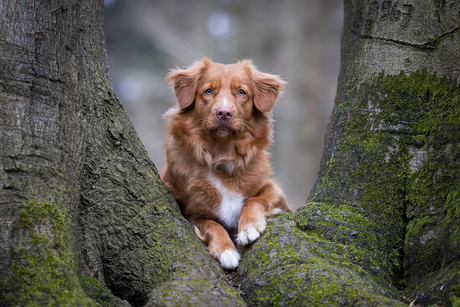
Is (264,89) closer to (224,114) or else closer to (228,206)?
(224,114)

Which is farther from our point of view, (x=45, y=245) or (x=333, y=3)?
(x=333, y=3)

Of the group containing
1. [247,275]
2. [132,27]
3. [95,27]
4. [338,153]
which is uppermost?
[132,27]

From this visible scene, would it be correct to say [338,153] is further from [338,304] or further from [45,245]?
[45,245]

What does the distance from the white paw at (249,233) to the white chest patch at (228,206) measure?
61 cm

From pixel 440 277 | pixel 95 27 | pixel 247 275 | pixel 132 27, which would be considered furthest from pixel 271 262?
pixel 132 27

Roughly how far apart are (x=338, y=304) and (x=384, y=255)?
702mm

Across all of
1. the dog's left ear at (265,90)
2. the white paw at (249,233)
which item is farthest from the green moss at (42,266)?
the dog's left ear at (265,90)

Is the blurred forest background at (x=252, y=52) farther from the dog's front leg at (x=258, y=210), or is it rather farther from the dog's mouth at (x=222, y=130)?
the dog's mouth at (x=222, y=130)

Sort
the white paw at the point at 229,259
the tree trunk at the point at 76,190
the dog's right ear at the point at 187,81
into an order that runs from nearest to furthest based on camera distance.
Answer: the tree trunk at the point at 76,190
the white paw at the point at 229,259
the dog's right ear at the point at 187,81

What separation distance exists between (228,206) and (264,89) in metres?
1.31

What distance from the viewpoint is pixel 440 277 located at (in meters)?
2.13

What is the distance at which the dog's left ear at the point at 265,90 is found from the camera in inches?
158

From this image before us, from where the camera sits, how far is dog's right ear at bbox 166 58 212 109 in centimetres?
394

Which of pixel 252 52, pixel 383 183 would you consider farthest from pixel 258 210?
pixel 252 52
